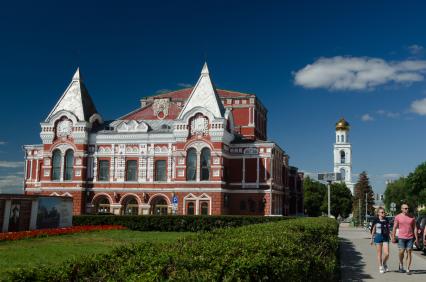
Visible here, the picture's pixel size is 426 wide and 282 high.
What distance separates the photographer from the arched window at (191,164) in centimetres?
4725

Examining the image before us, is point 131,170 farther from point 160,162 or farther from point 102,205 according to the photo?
point 102,205

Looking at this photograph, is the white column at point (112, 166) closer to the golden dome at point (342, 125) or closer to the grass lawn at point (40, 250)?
the grass lawn at point (40, 250)

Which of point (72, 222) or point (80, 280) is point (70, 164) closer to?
point (72, 222)

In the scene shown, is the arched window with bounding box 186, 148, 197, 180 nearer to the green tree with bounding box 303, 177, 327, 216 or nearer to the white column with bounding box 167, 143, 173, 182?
the white column with bounding box 167, 143, 173, 182

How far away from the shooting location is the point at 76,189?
164 feet

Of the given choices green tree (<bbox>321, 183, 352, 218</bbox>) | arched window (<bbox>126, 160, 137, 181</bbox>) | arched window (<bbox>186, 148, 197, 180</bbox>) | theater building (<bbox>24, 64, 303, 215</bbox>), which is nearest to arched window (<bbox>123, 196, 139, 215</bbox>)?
theater building (<bbox>24, 64, 303, 215</bbox>)

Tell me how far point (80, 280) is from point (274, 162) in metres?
45.2

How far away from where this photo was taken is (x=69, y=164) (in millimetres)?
51000

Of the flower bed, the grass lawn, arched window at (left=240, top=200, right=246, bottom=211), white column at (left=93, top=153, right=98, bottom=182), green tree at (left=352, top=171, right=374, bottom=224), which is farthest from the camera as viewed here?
green tree at (left=352, top=171, right=374, bottom=224)

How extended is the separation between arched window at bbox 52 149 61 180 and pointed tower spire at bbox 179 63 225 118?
550 inches

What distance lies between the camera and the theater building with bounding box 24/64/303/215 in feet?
154

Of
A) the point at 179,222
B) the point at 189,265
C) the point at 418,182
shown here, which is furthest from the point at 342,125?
the point at 189,265

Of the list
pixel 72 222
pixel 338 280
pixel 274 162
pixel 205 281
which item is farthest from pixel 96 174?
pixel 205 281

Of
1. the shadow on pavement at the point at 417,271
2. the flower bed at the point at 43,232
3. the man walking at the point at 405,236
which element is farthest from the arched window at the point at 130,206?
the man walking at the point at 405,236
